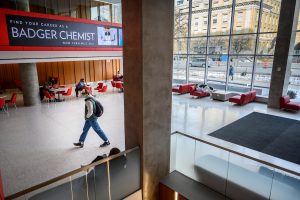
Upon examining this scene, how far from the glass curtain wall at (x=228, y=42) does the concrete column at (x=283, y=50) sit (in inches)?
20.6

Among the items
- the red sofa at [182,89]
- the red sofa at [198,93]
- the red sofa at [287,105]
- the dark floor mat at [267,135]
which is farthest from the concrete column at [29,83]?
the red sofa at [287,105]

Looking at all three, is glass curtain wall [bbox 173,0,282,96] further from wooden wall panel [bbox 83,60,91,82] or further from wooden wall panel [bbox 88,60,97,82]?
wooden wall panel [bbox 83,60,91,82]

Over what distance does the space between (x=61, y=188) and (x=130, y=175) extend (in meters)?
1.38

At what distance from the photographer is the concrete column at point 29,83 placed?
11.5 m

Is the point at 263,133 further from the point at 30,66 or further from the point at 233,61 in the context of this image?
the point at 30,66

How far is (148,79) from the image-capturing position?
4.01 m

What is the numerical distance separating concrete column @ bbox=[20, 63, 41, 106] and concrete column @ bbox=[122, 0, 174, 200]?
950 centimetres

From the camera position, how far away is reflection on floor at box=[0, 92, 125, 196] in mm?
5328

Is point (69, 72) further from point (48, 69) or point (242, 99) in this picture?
point (242, 99)

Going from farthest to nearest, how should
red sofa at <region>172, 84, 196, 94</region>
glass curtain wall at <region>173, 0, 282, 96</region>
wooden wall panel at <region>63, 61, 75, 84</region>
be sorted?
wooden wall panel at <region>63, 61, 75, 84</region>
red sofa at <region>172, 84, 196, 94</region>
glass curtain wall at <region>173, 0, 282, 96</region>

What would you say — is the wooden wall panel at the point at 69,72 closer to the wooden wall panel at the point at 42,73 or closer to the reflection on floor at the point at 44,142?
the wooden wall panel at the point at 42,73

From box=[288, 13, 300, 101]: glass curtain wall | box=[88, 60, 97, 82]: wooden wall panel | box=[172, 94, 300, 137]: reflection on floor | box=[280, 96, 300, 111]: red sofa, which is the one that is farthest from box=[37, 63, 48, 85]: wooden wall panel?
box=[288, 13, 300, 101]: glass curtain wall

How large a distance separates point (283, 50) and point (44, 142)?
11.6 meters

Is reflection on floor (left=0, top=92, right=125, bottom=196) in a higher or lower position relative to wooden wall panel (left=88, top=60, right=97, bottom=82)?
lower
